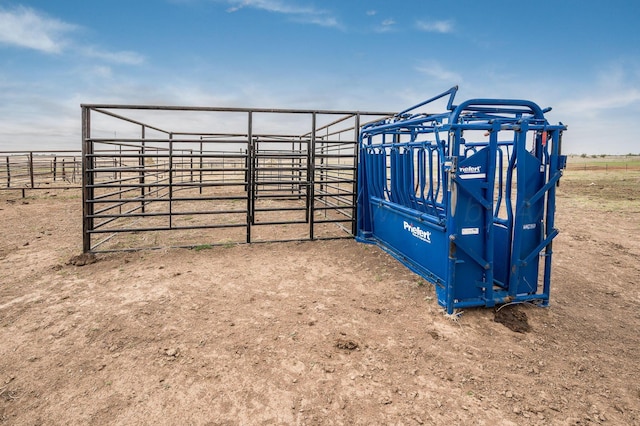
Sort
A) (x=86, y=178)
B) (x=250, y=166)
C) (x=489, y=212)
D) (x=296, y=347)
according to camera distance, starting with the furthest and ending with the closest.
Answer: (x=250, y=166) → (x=86, y=178) → (x=489, y=212) → (x=296, y=347)

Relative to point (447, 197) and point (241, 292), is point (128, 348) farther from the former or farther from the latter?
point (447, 197)

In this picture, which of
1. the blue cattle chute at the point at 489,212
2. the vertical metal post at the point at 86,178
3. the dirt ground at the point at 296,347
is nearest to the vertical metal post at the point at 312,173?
the dirt ground at the point at 296,347

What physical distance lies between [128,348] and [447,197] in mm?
3139

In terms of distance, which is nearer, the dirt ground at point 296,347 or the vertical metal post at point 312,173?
the dirt ground at point 296,347

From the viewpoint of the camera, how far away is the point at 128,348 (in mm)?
2857

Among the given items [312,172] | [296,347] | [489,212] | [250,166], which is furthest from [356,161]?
[296,347]

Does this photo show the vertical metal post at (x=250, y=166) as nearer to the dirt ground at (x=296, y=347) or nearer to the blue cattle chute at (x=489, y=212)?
the dirt ground at (x=296, y=347)

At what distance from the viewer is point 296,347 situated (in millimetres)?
2896

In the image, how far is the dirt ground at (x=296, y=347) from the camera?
2229mm

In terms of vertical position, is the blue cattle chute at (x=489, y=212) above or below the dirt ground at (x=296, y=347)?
above

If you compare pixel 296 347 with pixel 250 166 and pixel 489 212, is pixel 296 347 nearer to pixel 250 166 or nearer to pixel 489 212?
pixel 489 212

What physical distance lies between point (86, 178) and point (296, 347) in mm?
4247

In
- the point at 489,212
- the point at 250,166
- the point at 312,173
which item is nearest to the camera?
the point at 489,212

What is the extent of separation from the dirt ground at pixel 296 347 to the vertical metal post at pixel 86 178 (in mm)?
520
